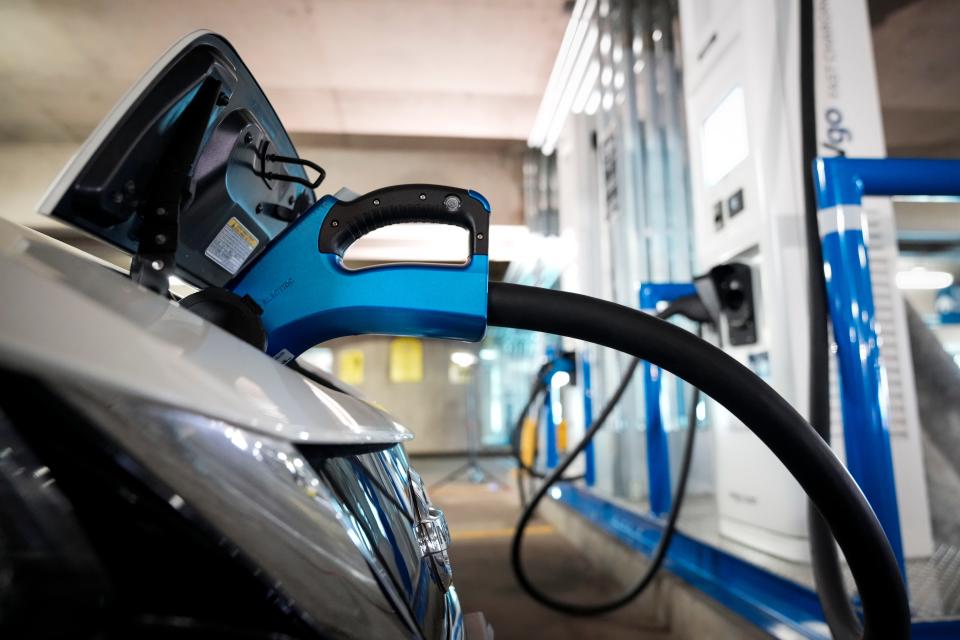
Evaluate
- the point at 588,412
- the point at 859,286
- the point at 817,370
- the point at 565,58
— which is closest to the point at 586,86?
the point at 565,58

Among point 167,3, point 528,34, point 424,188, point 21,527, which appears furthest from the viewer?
point 528,34

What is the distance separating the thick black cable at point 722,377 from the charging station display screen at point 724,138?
1.30 meters

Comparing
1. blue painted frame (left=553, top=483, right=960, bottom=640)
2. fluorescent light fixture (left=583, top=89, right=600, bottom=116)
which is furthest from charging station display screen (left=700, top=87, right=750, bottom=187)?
fluorescent light fixture (left=583, top=89, right=600, bottom=116)

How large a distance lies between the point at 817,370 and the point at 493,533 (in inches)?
99.6

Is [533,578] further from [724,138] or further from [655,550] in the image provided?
[724,138]

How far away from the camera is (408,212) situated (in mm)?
463

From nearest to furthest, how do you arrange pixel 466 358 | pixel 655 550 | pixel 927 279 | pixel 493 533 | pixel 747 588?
pixel 747 588 < pixel 655 550 < pixel 493 533 < pixel 927 279 < pixel 466 358

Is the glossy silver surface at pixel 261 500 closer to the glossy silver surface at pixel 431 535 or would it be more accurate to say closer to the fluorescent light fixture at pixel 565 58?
the glossy silver surface at pixel 431 535

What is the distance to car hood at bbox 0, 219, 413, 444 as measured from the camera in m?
0.24

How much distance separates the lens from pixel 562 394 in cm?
402

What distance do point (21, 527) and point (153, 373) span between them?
0.31 feet

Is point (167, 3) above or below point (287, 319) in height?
above

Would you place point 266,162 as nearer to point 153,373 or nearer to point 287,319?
point 287,319

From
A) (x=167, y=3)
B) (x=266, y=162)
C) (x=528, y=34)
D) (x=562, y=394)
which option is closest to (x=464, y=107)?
(x=528, y=34)
